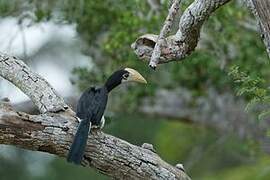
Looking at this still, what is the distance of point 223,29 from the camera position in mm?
6680

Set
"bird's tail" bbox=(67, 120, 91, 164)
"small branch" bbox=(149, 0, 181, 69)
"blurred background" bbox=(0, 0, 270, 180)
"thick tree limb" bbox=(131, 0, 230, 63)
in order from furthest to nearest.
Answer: "blurred background" bbox=(0, 0, 270, 180)
"thick tree limb" bbox=(131, 0, 230, 63)
"bird's tail" bbox=(67, 120, 91, 164)
"small branch" bbox=(149, 0, 181, 69)

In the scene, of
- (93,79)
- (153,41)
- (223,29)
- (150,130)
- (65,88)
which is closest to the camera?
(153,41)

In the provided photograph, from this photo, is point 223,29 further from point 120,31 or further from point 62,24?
point 62,24

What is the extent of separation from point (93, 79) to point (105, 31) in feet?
1.55

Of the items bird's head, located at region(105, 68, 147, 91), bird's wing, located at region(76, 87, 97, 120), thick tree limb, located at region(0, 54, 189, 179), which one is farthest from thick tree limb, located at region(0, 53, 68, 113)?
bird's head, located at region(105, 68, 147, 91)

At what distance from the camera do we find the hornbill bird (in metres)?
4.11

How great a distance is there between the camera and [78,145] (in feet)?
13.4

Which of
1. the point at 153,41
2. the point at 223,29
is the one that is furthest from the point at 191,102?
the point at 153,41

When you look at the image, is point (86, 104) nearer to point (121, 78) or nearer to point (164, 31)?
point (121, 78)

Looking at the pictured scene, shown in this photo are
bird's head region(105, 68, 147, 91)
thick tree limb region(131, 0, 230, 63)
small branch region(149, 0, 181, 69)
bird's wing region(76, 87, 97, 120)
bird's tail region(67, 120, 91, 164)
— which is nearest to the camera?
small branch region(149, 0, 181, 69)

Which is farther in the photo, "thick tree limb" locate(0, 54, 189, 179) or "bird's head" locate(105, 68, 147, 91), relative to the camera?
"bird's head" locate(105, 68, 147, 91)

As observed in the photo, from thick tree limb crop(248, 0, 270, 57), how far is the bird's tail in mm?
923

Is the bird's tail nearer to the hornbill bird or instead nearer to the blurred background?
the hornbill bird

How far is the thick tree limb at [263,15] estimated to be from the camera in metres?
4.05
